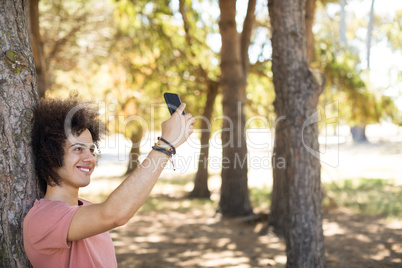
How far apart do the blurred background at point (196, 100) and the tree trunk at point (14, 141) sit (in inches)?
171

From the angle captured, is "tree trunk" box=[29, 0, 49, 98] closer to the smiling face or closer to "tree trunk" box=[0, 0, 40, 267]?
"tree trunk" box=[0, 0, 40, 267]

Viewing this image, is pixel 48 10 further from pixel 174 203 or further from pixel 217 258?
pixel 217 258

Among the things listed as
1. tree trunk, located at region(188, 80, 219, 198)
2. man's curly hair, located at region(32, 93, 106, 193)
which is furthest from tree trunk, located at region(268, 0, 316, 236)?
man's curly hair, located at region(32, 93, 106, 193)

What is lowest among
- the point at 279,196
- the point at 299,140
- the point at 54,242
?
the point at 279,196

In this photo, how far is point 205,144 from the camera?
12.4 metres

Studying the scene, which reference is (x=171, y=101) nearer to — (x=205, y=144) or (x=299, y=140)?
(x=299, y=140)

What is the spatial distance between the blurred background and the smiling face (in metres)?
4.41

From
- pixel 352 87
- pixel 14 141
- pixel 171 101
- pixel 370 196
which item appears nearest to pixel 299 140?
pixel 171 101

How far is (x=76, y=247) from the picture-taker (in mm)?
1974

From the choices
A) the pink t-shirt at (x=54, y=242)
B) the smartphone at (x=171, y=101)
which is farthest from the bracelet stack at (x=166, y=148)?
the pink t-shirt at (x=54, y=242)

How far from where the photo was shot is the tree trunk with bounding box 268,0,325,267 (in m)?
4.72

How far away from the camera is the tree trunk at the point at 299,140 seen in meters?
4.72

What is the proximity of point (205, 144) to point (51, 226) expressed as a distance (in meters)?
10.6

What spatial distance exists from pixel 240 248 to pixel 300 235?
261 cm
